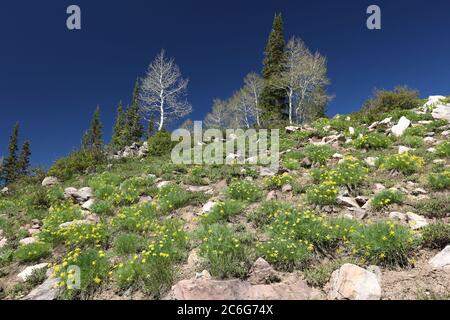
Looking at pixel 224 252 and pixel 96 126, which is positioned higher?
pixel 96 126

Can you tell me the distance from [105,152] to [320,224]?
16804mm

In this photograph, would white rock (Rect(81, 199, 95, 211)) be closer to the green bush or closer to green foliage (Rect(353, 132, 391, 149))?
the green bush

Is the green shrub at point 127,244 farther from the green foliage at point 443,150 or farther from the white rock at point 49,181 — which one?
the white rock at point 49,181

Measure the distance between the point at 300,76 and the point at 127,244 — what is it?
1365 inches

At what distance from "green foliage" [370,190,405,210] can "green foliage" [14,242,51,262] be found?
7693 millimetres

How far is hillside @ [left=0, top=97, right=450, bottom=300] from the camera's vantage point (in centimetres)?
445

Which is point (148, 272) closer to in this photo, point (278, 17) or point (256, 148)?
point (256, 148)

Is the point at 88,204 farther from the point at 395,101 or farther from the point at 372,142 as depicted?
→ the point at 395,101

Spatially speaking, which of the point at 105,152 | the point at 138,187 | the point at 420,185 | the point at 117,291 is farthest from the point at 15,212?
the point at 420,185

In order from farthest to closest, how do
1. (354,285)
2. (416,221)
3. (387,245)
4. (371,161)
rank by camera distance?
(371,161)
(416,221)
(387,245)
(354,285)

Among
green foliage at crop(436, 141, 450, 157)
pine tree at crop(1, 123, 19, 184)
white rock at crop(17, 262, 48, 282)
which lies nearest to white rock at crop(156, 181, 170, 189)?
white rock at crop(17, 262, 48, 282)

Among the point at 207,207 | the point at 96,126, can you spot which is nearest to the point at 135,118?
the point at 96,126

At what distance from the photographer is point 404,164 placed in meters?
8.59

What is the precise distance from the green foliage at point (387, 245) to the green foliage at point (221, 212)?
118 inches
